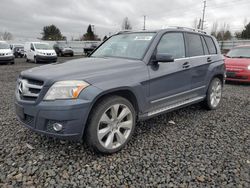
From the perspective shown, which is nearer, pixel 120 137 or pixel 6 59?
pixel 120 137

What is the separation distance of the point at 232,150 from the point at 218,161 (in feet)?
1.47

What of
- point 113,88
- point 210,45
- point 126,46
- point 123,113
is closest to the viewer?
point 113,88

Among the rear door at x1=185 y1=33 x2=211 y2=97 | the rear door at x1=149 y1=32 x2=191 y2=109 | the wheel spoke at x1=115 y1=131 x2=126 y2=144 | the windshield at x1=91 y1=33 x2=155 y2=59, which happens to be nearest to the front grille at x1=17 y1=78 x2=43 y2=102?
the wheel spoke at x1=115 y1=131 x2=126 y2=144

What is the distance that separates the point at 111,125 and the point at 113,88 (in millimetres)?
514

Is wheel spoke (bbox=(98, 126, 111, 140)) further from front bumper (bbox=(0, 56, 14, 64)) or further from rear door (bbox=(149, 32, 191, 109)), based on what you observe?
front bumper (bbox=(0, 56, 14, 64))

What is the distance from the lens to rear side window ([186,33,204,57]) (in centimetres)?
429

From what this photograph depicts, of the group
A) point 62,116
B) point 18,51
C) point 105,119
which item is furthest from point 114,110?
point 18,51

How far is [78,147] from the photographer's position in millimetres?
3188

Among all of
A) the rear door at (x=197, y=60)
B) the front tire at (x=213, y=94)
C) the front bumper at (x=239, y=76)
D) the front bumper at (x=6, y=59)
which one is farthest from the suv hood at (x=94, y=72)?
the front bumper at (x=6, y=59)

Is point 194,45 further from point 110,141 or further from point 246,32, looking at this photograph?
point 246,32

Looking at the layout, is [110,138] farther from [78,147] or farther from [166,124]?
[166,124]

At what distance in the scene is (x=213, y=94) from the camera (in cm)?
509

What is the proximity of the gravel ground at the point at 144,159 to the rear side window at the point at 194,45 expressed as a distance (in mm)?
1380

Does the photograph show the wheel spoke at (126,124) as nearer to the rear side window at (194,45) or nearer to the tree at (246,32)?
the rear side window at (194,45)
